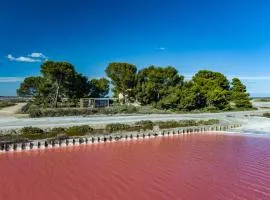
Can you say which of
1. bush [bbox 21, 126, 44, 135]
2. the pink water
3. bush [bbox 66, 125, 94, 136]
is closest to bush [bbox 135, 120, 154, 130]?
bush [bbox 66, 125, 94, 136]

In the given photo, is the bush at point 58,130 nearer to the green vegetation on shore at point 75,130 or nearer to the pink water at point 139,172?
the green vegetation on shore at point 75,130

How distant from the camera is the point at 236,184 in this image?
1278cm

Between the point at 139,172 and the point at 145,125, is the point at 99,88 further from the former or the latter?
the point at 139,172

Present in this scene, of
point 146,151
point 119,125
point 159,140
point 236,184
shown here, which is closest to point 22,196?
point 236,184

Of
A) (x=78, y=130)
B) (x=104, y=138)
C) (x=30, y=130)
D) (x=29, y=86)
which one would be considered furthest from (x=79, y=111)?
(x=29, y=86)

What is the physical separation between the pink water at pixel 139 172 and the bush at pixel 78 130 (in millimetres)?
3402

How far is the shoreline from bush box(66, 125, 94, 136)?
1882mm

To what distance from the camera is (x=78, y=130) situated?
24.8 m

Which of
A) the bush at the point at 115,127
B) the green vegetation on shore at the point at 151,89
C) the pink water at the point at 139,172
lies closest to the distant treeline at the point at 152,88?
the green vegetation on shore at the point at 151,89

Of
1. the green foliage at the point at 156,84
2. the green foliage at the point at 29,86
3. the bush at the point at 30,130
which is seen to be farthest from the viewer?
the green foliage at the point at 29,86

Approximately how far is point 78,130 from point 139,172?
11388mm

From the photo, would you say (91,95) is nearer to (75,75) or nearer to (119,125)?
(75,75)

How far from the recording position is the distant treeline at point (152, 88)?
47562mm

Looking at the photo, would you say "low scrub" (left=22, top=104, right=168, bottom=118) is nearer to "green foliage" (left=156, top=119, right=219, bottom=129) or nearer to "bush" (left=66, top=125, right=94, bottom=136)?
"green foliage" (left=156, top=119, right=219, bottom=129)
